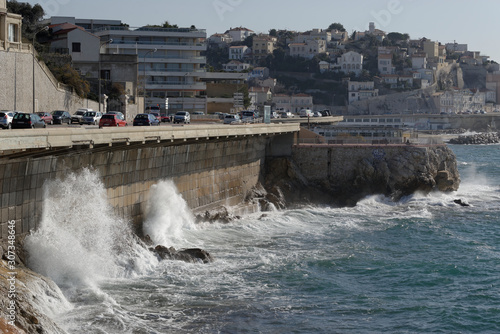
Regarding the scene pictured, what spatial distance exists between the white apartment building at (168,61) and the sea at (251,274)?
187 feet

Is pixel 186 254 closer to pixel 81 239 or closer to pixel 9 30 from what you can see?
pixel 81 239

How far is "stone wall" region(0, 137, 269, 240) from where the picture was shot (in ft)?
79.9

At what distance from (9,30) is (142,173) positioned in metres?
22.9

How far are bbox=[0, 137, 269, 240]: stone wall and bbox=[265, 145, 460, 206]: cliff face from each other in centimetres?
248

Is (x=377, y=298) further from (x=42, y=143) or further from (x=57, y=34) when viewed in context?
(x=57, y=34)

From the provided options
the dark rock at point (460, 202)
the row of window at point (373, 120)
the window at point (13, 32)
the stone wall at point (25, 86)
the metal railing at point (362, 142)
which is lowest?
the dark rock at point (460, 202)

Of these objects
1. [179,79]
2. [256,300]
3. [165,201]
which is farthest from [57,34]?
[256,300]

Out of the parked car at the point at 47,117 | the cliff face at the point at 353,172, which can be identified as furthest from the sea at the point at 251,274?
the parked car at the point at 47,117

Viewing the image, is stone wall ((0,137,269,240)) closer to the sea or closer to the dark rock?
the sea

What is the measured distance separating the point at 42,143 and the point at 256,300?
8.20 metres

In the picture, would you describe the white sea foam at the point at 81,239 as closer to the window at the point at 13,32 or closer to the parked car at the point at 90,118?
the parked car at the point at 90,118

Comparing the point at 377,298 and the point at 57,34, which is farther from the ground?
the point at 57,34

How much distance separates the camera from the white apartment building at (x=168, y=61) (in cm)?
9406

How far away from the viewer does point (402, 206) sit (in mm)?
49125
